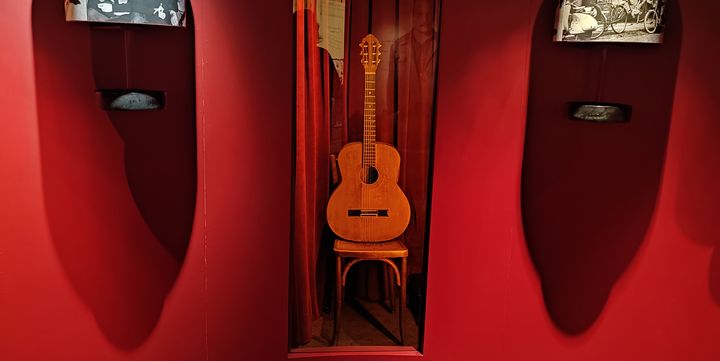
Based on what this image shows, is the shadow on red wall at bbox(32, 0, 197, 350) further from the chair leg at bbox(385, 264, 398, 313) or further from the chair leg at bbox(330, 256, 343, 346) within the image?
the chair leg at bbox(385, 264, 398, 313)

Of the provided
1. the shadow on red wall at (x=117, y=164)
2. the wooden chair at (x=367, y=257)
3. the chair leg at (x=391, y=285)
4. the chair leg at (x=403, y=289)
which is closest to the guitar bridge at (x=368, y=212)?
the wooden chair at (x=367, y=257)

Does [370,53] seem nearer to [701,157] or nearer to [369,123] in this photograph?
[369,123]

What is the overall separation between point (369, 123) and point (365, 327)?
110 cm

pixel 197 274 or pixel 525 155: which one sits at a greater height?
pixel 525 155

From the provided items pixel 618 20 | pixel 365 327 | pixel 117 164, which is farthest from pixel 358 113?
pixel 618 20

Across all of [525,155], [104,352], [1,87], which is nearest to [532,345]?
[525,155]

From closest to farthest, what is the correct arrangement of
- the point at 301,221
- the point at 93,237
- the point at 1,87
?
the point at 1,87, the point at 93,237, the point at 301,221

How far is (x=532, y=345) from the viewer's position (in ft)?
7.31

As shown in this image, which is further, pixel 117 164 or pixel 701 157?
pixel 701 157

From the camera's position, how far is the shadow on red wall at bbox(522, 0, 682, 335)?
6.59 ft

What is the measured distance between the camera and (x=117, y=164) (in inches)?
74.2

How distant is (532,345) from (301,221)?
1.16m

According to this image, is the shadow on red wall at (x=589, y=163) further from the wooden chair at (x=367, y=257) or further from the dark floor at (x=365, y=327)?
the dark floor at (x=365, y=327)

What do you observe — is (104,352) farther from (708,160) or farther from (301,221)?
(708,160)
